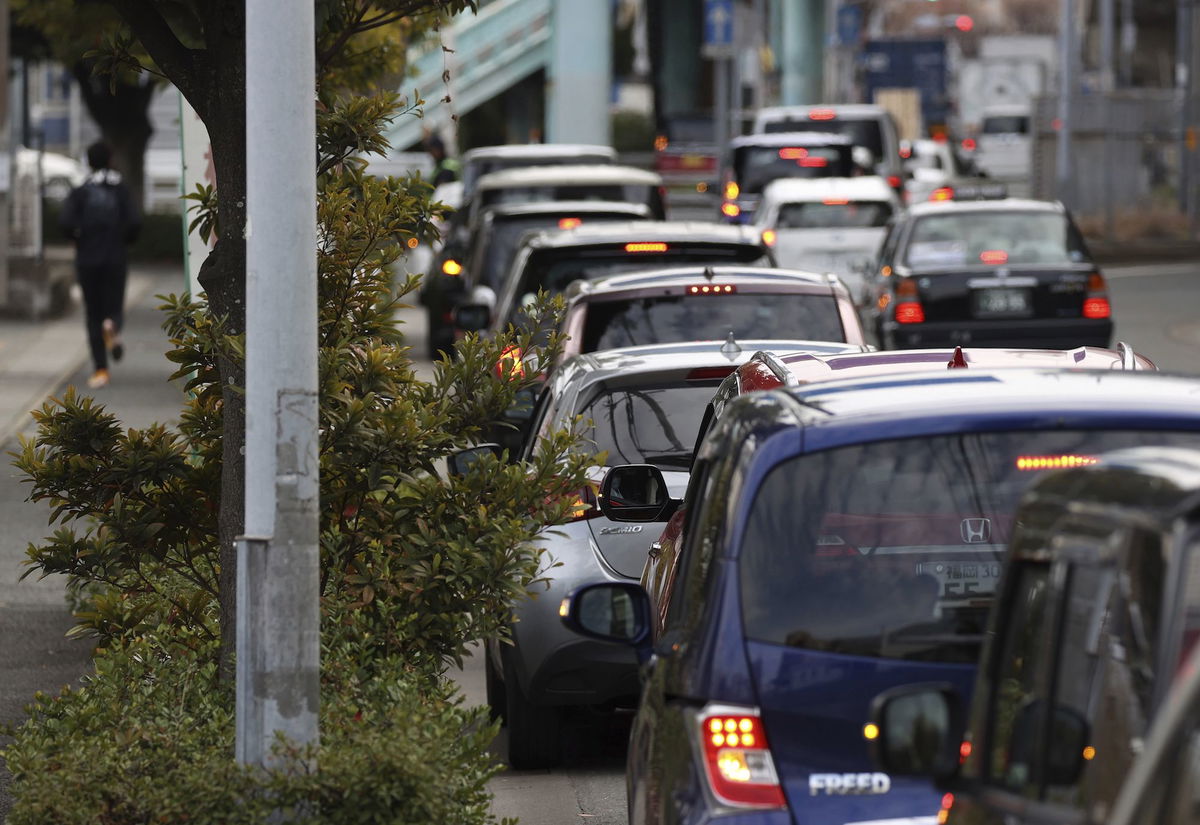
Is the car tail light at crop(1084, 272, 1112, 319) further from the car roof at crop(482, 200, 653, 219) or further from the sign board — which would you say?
the sign board

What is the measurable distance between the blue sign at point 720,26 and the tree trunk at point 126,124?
9.20 metres

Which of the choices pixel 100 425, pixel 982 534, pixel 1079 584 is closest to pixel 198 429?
pixel 100 425

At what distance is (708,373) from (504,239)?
9.84 metres

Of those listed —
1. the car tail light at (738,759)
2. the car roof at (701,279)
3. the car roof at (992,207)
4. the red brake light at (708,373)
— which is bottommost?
the car tail light at (738,759)

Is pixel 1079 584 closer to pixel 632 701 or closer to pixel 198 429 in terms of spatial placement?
pixel 198 429

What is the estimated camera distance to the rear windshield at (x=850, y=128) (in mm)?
37125

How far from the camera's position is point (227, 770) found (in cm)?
540

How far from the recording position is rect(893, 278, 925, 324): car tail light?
19.6 meters

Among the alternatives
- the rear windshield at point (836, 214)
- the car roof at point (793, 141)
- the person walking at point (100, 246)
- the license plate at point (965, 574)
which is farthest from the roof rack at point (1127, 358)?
the car roof at point (793, 141)

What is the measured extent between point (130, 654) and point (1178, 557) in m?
4.15

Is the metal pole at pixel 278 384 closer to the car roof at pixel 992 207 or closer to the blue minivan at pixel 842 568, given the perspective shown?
the blue minivan at pixel 842 568

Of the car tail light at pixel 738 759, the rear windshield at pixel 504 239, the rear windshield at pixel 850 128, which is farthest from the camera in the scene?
the rear windshield at pixel 850 128

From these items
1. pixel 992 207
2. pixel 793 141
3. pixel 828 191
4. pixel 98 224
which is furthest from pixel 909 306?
pixel 793 141

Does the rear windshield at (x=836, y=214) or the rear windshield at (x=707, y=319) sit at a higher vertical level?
the rear windshield at (x=836, y=214)
